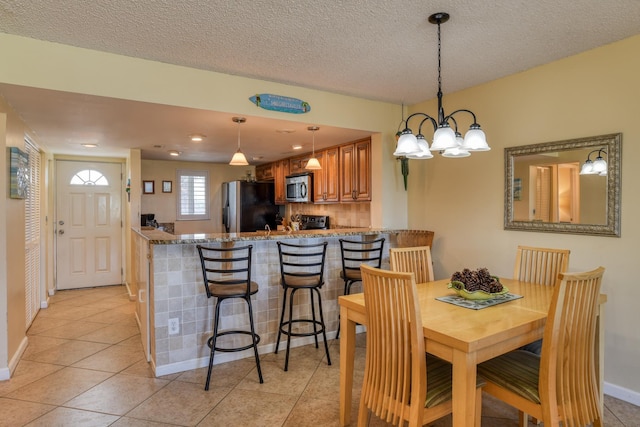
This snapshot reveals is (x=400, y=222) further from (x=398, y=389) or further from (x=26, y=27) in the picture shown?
(x=26, y=27)

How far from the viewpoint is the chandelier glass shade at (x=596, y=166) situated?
2549 mm

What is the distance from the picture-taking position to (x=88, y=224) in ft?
18.7

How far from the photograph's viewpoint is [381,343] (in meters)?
1.81

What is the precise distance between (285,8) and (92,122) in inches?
94.1

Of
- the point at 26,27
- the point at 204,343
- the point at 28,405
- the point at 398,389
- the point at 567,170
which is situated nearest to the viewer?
the point at 398,389

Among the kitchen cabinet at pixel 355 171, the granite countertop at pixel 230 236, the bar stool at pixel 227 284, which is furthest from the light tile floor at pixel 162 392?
the kitchen cabinet at pixel 355 171

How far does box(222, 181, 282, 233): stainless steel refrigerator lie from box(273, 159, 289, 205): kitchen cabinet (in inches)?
5.2

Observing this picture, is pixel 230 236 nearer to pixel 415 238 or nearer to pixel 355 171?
pixel 415 238

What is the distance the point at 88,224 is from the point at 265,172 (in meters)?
2.94

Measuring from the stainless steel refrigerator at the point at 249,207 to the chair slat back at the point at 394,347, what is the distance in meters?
4.43

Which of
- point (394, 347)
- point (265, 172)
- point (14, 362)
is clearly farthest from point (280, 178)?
point (394, 347)

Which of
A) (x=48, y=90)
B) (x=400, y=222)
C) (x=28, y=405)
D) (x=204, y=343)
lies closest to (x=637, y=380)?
(x=400, y=222)

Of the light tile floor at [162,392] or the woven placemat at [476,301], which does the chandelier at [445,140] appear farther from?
the light tile floor at [162,392]

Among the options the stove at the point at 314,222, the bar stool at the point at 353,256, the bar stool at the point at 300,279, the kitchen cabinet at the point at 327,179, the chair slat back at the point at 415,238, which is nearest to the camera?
the bar stool at the point at 300,279
